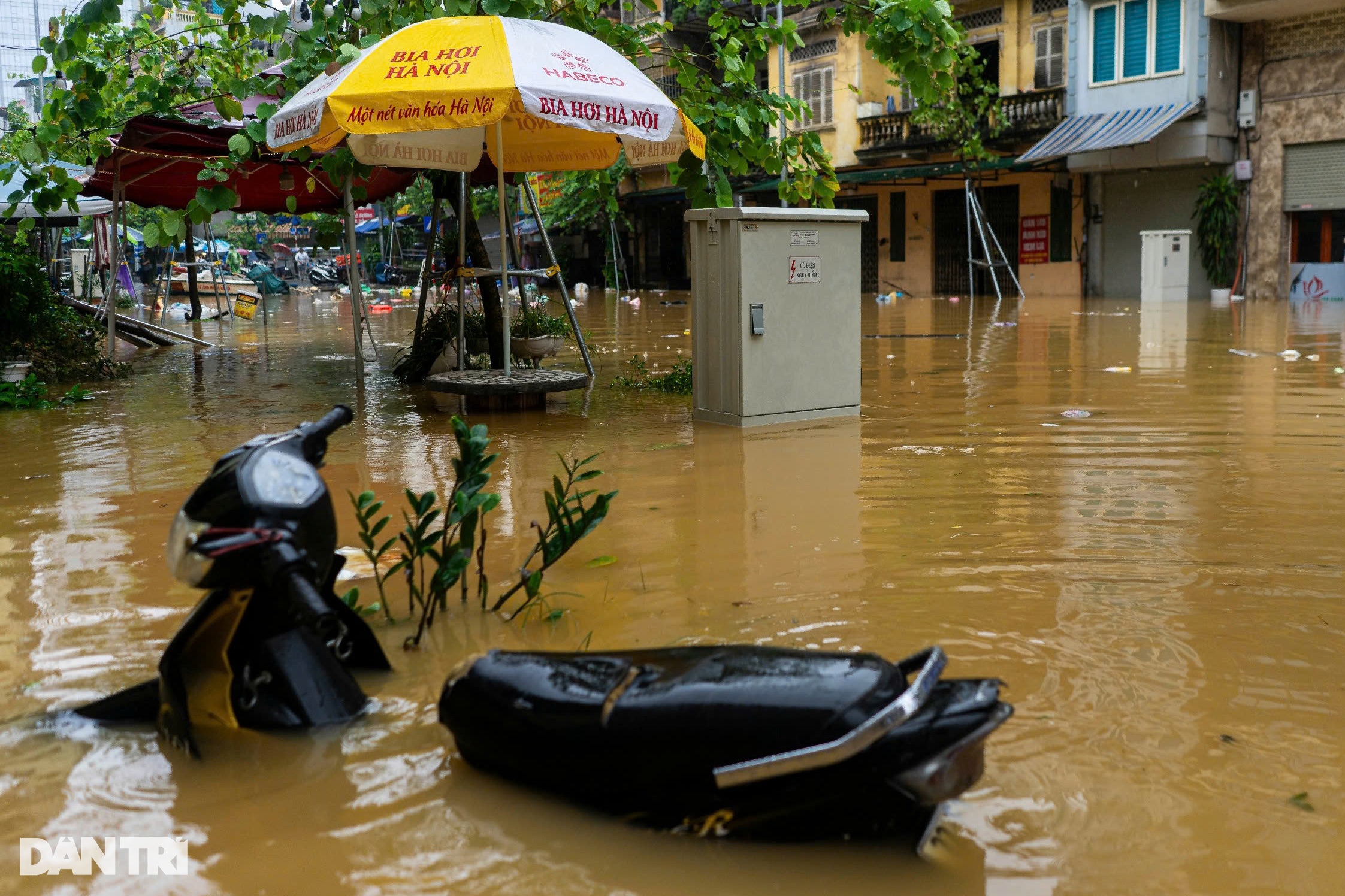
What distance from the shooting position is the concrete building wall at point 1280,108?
23250 millimetres

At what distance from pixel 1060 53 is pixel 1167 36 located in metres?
3.08

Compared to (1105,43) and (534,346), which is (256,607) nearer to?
(534,346)

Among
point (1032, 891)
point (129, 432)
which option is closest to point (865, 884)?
point (1032, 891)

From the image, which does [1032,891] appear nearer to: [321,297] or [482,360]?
[482,360]

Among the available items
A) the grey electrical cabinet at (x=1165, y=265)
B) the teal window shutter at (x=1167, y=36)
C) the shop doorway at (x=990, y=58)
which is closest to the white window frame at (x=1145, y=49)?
the teal window shutter at (x=1167, y=36)

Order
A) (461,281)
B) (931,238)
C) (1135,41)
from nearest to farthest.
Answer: (461,281)
(1135,41)
(931,238)

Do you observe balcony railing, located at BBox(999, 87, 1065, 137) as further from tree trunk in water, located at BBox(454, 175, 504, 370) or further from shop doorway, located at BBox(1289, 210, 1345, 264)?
tree trunk in water, located at BBox(454, 175, 504, 370)

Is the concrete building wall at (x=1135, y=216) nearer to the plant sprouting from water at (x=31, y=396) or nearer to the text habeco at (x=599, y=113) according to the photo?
the text habeco at (x=599, y=113)

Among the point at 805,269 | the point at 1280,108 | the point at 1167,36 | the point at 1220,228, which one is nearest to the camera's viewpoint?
the point at 805,269

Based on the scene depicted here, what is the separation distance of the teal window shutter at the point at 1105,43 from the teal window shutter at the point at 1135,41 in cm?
21

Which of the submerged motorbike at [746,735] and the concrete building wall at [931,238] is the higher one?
the concrete building wall at [931,238]

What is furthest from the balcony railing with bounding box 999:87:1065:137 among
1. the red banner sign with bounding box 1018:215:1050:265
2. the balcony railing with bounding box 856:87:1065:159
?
the red banner sign with bounding box 1018:215:1050:265

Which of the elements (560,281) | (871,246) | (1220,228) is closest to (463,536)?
(560,281)

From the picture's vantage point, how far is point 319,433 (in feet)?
9.12
